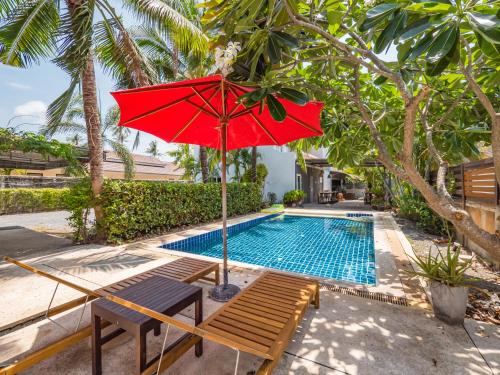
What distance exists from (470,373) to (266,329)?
82.8 inches

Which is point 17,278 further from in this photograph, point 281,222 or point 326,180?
point 326,180

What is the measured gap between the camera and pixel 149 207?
873 centimetres

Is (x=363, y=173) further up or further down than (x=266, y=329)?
further up

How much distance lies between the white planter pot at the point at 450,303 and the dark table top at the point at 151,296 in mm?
3311

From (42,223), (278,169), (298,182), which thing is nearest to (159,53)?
(42,223)

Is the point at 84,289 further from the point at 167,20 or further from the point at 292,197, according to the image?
the point at 292,197

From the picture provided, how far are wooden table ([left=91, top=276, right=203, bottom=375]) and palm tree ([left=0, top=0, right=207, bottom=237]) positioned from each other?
5.94 meters

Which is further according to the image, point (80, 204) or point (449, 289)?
point (80, 204)

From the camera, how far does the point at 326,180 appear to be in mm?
36031

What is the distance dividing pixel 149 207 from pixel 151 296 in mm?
6686

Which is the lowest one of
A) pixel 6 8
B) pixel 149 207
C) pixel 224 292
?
pixel 224 292

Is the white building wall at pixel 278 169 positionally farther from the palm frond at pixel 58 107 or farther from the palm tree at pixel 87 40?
the palm frond at pixel 58 107

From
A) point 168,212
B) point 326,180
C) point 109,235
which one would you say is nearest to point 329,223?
point 168,212

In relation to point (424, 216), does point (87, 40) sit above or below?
above
